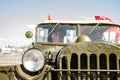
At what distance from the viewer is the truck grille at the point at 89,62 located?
4777 mm

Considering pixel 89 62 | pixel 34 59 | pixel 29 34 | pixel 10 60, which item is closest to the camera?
pixel 89 62

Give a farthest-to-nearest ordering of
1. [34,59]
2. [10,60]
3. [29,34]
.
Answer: [10,60] < [29,34] < [34,59]

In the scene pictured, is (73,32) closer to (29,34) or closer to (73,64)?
(29,34)

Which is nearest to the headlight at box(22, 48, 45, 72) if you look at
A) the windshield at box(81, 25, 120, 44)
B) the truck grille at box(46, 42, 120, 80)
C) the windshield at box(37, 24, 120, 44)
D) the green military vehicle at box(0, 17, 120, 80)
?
the green military vehicle at box(0, 17, 120, 80)

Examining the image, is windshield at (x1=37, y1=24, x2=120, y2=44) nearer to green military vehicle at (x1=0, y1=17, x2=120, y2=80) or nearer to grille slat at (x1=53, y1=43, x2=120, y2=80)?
green military vehicle at (x1=0, y1=17, x2=120, y2=80)

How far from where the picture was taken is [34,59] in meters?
4.91

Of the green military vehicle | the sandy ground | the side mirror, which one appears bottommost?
the sandy ground

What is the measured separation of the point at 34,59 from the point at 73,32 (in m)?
2.45

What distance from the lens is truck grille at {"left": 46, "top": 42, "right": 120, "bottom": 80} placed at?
4.78 metres

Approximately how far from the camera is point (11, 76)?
5.39 metres

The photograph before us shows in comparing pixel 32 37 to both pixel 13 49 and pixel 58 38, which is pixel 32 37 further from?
pixel 13 49

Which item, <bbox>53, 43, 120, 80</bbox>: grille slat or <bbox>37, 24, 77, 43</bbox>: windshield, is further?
<bbox>37, 24, 77, 43</bbox>: windshield

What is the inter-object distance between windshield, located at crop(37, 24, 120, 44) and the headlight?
221 cm

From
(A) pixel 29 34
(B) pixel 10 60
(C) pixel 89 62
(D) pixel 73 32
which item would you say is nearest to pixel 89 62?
(C) pixel 89 62
